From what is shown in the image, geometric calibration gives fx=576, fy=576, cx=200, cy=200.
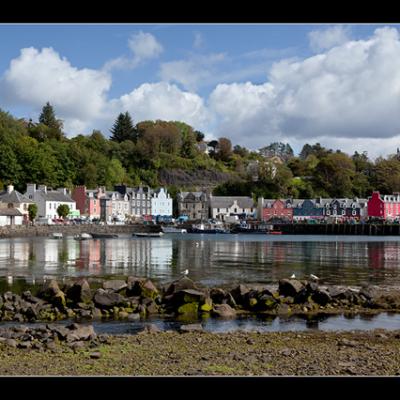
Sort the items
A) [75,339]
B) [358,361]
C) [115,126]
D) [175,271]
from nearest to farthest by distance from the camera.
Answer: [358,361]
[75,339]
[175,271]
[115,126]

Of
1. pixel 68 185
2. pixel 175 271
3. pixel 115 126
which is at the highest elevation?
pixel 115 126

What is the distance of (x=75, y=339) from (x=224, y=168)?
183m

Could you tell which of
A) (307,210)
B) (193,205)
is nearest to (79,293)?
(307,210)

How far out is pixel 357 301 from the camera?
80.8 ft

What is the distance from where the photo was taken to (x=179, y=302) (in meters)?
23.1

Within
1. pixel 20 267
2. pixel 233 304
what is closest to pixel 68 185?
pixel 20 267

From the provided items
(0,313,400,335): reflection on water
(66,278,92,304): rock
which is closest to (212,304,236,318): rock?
(0,313,400,335): reflection on water

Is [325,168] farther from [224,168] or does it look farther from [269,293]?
[269,293]

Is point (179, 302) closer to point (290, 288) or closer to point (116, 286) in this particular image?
point (116, 286)

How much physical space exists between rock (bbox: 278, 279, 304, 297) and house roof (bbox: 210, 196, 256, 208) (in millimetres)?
135392

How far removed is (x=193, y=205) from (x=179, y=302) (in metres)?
139

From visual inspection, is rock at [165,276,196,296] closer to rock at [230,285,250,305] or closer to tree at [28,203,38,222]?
rock at [230,285,250,305]

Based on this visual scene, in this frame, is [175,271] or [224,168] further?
[224,168]

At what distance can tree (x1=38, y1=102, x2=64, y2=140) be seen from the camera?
516ft
